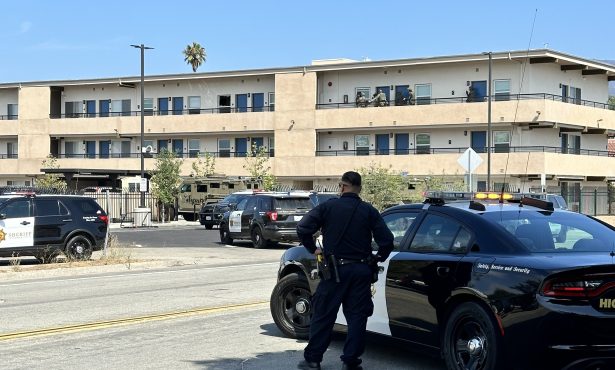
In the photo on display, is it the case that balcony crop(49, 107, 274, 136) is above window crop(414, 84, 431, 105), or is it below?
below

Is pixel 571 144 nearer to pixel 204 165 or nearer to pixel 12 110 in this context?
pixel 204 165

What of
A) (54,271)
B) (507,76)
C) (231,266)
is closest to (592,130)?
(507,76)

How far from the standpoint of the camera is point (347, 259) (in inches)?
273

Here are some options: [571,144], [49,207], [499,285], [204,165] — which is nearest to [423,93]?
[571,144]

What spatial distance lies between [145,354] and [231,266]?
11286 millimetres

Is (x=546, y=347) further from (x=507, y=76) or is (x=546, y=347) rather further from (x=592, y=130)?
(x=592, y=130)

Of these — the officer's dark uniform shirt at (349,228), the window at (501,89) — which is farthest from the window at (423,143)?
the officer's dark uniform shirt at (349,228)

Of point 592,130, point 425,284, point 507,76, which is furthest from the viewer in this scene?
point 592,130

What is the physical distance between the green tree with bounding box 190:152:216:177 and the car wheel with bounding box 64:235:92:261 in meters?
33.1

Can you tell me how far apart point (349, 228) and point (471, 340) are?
142cm

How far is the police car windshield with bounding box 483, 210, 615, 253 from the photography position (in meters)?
6.62

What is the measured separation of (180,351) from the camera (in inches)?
328

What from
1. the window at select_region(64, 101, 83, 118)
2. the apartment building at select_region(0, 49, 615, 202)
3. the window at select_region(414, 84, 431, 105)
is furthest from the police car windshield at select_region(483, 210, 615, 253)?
the window at select_region(64, 101, 83, 118)

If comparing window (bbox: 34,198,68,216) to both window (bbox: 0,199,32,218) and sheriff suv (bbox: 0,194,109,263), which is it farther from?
window (bbox: 0,199,32,218)
